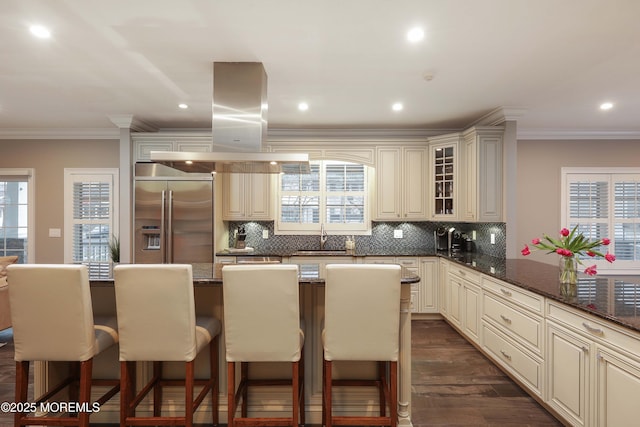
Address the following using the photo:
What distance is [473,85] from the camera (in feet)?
11.1

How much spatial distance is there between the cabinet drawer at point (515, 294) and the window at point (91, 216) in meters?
4.85

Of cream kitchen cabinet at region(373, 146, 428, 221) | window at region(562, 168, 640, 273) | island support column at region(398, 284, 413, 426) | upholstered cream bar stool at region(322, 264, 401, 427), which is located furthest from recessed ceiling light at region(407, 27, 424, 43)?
window at region(562, 168, 640, 273)

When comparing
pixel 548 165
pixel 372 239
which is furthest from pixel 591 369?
pixel 548 165

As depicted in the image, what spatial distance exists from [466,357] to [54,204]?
18.9ft

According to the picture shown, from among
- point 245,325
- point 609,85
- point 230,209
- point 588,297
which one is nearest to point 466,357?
point 588,297

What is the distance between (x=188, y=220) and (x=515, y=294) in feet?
11.8

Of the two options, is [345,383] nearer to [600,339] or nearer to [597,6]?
[600,339]

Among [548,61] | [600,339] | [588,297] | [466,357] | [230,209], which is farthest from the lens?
[230,209]

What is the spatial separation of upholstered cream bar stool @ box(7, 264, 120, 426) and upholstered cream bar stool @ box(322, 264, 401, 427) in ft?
4.38

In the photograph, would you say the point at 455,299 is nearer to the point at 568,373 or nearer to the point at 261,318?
the point at 568,373

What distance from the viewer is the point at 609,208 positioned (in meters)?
5.09

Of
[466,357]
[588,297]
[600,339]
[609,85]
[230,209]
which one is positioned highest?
[609,85]

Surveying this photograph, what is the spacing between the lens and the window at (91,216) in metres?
5.21

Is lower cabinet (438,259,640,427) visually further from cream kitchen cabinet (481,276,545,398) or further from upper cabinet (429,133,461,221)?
upper cabinet (429,133,461,221)
